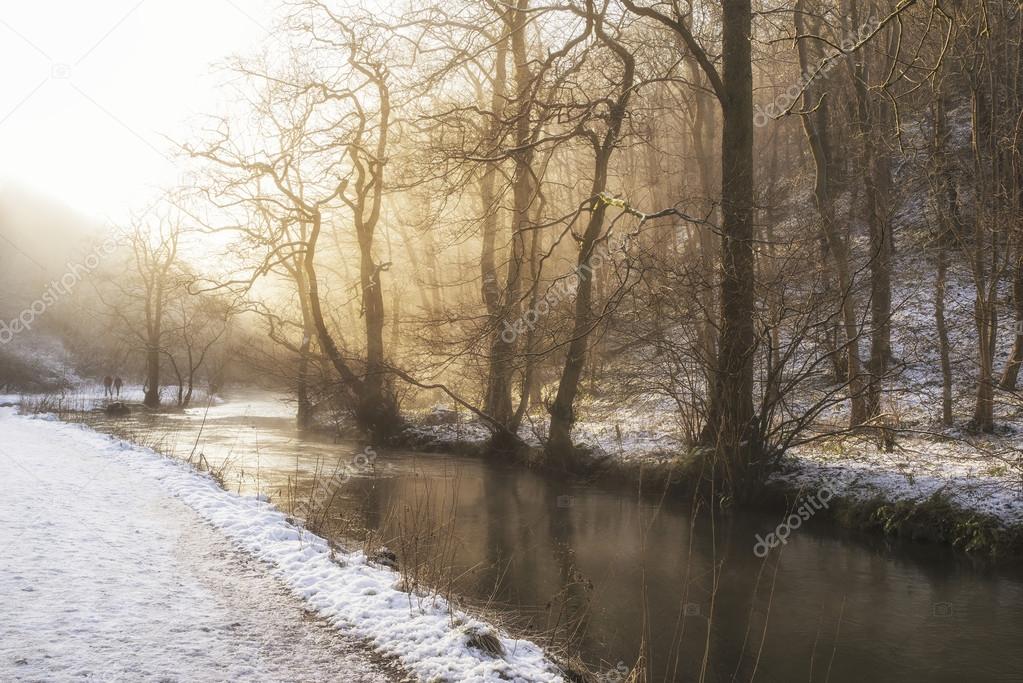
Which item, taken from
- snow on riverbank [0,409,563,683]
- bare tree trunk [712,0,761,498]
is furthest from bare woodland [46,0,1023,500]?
snow on riverbank [0,409,563,683]

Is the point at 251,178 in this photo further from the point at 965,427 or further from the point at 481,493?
the point at 965,427

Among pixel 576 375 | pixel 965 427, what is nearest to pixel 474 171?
pixel 576 375

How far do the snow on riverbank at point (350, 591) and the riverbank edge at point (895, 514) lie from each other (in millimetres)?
3082

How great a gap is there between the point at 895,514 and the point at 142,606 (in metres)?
→ 9.05

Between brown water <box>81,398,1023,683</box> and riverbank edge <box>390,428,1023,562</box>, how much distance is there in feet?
0.85

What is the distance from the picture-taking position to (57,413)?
23.2m

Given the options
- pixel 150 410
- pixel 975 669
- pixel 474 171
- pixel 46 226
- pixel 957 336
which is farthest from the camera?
pixel 46 226

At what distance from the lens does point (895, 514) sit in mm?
10250

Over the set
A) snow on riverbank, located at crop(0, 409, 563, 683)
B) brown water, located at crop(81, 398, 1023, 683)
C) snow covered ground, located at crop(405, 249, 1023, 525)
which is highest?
snow covered ground, located at crop(405, 249, 1023, 525)

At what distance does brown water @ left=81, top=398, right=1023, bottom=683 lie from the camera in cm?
631

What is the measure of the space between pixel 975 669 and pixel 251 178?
62.7ft

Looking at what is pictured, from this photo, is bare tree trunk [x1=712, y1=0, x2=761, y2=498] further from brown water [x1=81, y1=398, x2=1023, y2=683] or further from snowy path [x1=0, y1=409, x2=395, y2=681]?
snowy path [x1=0, y1=409, x2=395, y2=681]

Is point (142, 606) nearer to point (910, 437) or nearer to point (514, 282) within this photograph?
point (514, 282)

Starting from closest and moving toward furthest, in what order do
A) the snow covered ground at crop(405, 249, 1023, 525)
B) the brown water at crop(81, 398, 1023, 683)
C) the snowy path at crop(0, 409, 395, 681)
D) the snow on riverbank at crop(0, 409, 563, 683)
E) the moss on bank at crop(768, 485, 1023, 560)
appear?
the snowy path at crop(0, 409, 395, 681) < the snow on riverbank at crop(0, 409, 563, 683) < the brown water at crop(81, 398, 1023, 683) < the moss on bank at crop(768, 485, 1023, 560) < the snow covered ground at crop(405, 249, 1023, 525)
